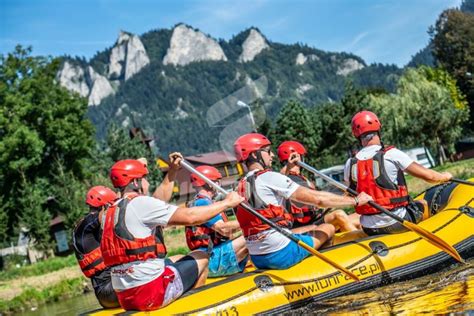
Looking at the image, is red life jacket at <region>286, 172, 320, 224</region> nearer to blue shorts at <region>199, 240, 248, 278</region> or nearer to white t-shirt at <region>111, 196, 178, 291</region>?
blue shorts at <region>199, 240, 248, 278</region>

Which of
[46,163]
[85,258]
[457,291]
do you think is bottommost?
[457,291]

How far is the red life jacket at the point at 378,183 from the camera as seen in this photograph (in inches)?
314

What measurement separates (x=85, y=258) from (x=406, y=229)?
13.8 feet

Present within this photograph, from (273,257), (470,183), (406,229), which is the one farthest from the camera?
(470,183)

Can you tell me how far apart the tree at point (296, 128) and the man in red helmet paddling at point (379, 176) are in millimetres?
39342

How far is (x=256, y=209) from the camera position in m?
7.33

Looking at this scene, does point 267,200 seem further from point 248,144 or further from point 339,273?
point 339,273

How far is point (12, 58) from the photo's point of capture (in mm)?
44750

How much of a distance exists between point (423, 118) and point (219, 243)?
38261mm

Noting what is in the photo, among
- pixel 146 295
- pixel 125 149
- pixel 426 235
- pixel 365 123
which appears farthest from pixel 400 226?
pixel 125 149

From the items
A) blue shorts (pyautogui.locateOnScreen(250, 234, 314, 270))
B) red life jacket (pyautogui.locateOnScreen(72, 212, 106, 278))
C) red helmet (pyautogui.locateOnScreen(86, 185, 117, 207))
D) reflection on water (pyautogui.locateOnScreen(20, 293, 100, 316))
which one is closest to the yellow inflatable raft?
blue shorts (pyautogui.locateOnScreen(250, 234, 314, 270))

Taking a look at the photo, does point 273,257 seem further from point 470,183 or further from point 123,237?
point 470,183

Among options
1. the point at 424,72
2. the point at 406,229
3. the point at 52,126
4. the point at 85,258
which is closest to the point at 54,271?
the point at 52,126

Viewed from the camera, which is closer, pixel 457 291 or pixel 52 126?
pixel 457 291
